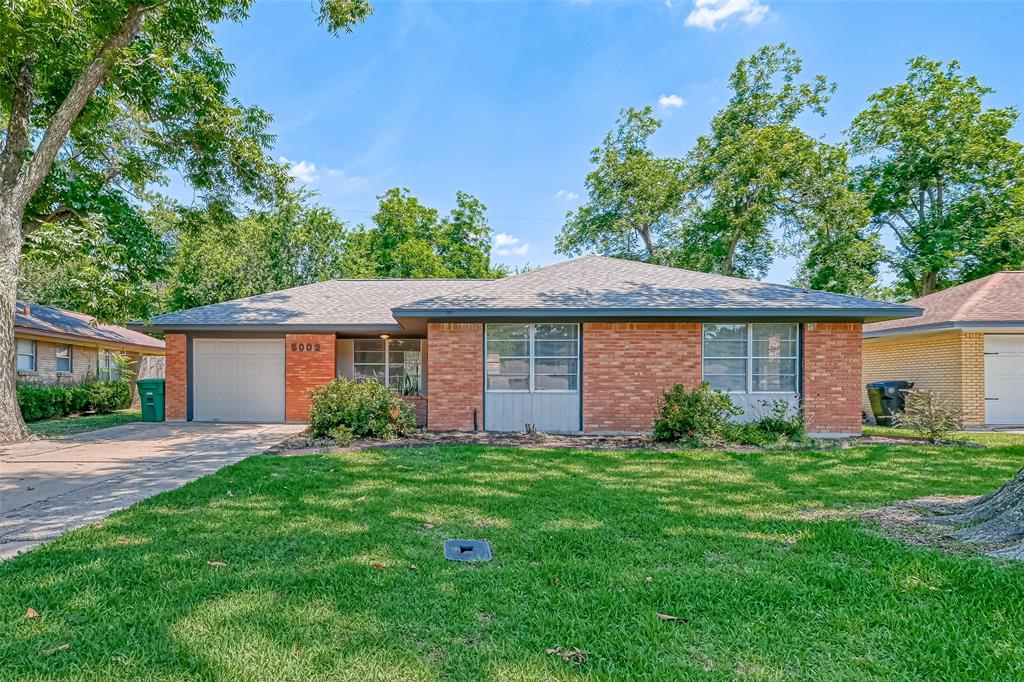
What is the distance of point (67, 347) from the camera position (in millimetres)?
17016

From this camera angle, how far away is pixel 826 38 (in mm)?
12469

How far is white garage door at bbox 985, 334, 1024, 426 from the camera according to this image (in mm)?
12539

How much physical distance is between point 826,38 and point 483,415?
500 inches

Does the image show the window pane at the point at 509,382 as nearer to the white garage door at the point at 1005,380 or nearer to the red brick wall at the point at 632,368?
the red brick wall at the point at 632,368

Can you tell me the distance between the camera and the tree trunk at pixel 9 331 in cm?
970

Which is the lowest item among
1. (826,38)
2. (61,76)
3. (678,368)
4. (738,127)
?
(678,368)

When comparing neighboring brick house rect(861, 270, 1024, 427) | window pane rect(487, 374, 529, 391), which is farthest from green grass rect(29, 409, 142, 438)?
neighboring brick house rect(861, 270, 1024, 427)

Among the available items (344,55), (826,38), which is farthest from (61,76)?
Result: (826,38)

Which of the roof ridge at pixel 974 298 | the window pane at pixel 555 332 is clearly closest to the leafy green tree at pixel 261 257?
the window pane at pixel 555 332

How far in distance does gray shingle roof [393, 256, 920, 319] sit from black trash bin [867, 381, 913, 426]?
4.53 metres

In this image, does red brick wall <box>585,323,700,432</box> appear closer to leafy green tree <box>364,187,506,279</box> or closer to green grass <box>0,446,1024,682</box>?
green grass <box>0,446,1024,682</box>

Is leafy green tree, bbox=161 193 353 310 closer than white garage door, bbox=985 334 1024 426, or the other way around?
white garage door, bbox=985 334 1024 426

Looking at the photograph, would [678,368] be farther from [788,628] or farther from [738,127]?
[738,127]

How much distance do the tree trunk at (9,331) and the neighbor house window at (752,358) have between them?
1401cm
